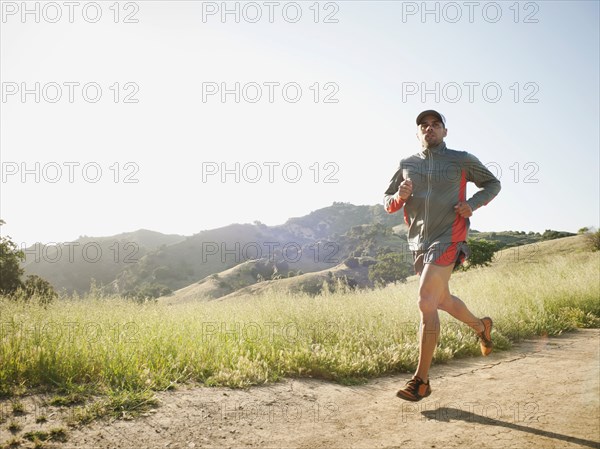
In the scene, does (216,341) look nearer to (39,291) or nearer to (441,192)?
(441,192)

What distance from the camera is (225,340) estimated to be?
5305 millimetres

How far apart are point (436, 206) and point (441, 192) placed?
149 mm

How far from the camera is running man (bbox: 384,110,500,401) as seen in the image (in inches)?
150

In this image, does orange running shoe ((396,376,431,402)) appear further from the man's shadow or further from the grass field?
the grass field

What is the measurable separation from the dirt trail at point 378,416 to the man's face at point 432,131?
2.53 meters

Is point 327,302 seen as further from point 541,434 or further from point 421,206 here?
point 541,434

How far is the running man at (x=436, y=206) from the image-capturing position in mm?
3803

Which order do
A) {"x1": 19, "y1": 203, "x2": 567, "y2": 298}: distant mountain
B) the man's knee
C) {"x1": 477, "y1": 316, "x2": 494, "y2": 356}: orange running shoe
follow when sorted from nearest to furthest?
the man's knee < {"x1": 477, "y1": 316, "x2": 494, "y2": 356}: orange running shoe < {"x1": 19, "y1": 203, "x2": 567, "y2": 298}: distant mountain

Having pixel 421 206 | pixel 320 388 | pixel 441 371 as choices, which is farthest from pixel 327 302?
pixel 421 206

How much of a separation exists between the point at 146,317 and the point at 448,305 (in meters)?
4.15

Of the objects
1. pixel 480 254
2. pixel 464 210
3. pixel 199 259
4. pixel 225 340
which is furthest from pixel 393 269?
pixel 199 259

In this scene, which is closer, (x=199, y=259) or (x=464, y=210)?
(x=464, y=210)

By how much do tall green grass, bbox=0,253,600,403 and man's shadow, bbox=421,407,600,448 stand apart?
1.29m

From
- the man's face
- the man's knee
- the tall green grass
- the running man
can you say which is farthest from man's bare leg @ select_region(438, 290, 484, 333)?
the man's face
